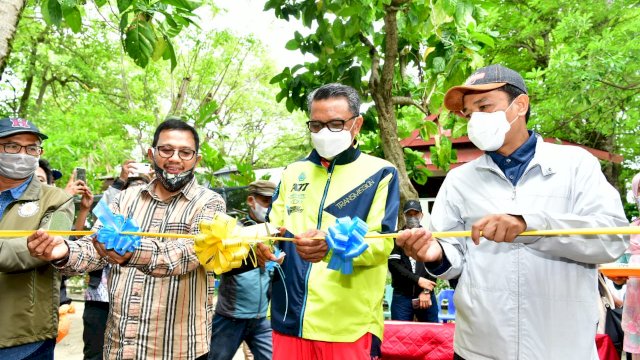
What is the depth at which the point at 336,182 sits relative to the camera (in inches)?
111

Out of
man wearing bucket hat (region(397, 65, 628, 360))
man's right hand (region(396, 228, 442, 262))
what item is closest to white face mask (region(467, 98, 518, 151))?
man wearing bucket hat (region(397, 65, 628, 360))

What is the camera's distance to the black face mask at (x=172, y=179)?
114 inches

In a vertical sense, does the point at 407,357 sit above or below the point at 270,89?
below

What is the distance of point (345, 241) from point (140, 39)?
4.95 ft

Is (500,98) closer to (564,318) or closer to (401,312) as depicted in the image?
(564,318)

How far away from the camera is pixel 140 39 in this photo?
289 cm

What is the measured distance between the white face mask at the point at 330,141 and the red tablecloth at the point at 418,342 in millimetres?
2666

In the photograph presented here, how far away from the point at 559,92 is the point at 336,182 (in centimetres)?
882

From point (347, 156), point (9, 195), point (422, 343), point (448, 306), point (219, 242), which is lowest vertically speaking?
point (422, 343)

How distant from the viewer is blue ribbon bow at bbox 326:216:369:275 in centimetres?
228

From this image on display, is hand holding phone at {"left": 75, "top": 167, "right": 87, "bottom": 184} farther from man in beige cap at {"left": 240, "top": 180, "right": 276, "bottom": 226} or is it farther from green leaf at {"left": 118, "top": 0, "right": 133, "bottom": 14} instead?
green leaf at {"left": 118, "top": 0, "right": 133, "bottom": 14}

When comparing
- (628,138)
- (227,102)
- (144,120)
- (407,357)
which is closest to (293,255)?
(407,357)

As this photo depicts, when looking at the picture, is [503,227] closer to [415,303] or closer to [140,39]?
[140,39]

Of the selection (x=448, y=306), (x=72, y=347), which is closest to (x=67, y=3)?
(x=448, y=306)
